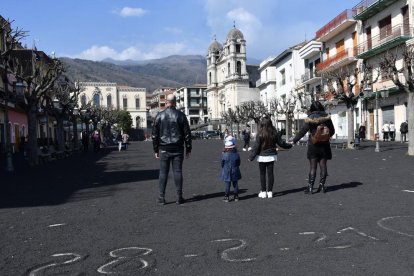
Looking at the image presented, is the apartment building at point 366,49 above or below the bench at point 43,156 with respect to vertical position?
above

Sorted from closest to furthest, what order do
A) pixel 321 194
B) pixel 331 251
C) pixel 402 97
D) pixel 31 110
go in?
pixel 331 251
pixel 321 194
pixel 31 110
pixel 402 97

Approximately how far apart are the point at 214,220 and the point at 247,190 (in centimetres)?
344

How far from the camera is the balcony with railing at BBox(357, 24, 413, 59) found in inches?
1334

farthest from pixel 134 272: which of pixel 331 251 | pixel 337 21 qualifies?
pixel 337 21

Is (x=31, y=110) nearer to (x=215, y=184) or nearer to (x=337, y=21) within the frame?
(x=215, y=184)

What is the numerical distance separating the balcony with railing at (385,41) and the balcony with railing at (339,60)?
1.47 metres

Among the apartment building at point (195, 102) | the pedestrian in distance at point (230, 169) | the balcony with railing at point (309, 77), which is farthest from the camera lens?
the apartment building at point (195, 102)

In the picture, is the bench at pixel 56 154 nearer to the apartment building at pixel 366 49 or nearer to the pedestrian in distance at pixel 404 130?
the apartment building at pixel 366 49

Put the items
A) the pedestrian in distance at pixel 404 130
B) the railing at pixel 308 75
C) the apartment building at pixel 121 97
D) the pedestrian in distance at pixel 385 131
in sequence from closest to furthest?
the pedestrian in distance at pixel 404 130, the pedestrian in distance at pixel 385 131, the railing at pixel 308 75, the apartment building at pixel 121 97

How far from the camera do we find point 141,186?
11.9 m

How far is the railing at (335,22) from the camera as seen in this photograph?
141ft

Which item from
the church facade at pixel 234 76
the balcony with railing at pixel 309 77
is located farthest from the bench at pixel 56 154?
the church facade at pixel 234 76

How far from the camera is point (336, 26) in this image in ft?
149

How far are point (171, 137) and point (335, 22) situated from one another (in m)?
40.8
